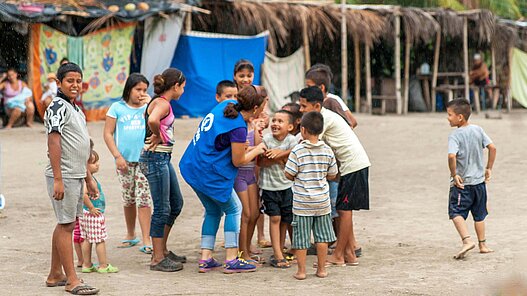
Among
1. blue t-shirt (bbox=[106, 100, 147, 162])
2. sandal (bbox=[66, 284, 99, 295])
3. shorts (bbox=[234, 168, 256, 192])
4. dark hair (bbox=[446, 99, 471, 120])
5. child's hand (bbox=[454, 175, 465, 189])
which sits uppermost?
dark hair (bbox=[446, 99, 471, 120])

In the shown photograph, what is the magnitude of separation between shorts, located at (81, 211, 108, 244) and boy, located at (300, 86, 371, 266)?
161 centimetres

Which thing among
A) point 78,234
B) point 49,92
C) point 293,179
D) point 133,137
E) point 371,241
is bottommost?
point 371,241

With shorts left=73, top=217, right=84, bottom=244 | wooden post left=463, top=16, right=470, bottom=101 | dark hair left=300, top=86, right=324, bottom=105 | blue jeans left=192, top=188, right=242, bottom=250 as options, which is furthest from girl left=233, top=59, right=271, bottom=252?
wooden post left=463, top=16, right=470, bottom=101

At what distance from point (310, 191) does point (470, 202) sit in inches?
57.3

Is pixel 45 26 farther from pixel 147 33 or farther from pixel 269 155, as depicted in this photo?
pixel 269 155

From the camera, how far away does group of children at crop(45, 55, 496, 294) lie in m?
4.64

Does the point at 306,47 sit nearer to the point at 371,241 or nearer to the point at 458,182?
the point at 371,241

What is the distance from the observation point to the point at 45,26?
16031mm

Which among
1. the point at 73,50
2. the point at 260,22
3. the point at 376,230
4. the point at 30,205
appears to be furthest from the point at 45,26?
the point at 376,230

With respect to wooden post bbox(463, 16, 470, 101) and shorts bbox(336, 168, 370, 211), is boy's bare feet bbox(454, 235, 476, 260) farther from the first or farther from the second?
wooden post bbox(463, 16, 470, 101)

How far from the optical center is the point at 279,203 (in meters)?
5.73

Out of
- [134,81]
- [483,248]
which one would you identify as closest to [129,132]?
[134,81]

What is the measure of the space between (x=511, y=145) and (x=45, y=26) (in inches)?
366

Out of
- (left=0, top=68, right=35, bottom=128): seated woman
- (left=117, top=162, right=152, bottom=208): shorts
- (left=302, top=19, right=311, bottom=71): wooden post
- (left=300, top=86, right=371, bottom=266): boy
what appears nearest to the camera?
(left=300, top=86, right=371, bottom=266): boy
